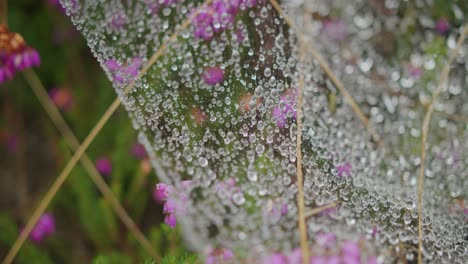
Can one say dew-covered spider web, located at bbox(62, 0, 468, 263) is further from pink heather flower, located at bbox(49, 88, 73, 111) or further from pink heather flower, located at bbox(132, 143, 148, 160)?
pink heather flower, located at bbox(49, 88, 73, 111)

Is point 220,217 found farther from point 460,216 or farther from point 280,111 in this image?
point 460,216

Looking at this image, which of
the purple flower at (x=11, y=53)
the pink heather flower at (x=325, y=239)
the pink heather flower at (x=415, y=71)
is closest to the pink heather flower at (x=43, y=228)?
the purple flower at (x=11, y=53)

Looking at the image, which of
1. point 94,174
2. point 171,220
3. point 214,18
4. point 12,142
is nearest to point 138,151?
point 94,174

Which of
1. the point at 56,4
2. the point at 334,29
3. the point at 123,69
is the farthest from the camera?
the point at 56,4

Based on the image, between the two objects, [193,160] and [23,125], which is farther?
[23,125]

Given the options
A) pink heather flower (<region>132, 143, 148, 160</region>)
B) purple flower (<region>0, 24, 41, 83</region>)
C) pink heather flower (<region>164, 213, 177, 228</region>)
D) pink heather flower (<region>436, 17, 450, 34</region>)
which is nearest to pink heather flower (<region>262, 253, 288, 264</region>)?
pink heather flower (<region>164, 213, 177, 228</region>)

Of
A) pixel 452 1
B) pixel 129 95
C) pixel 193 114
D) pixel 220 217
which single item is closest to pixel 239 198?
pixel 220 217

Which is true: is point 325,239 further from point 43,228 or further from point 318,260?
point 43,228
